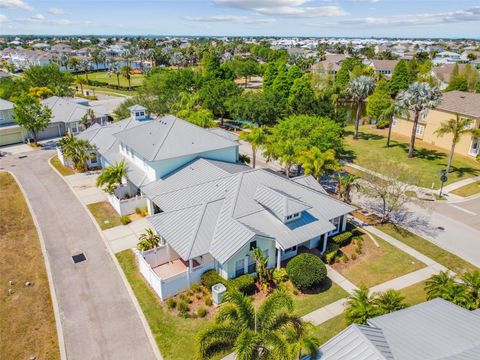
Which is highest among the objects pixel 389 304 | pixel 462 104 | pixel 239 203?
pixel 462 104

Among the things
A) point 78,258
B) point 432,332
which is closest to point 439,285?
point 432,332

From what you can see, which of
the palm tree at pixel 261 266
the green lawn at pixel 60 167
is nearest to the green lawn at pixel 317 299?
the palm tree at pixel 261 266

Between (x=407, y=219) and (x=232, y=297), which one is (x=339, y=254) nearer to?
(x=407, y=219)

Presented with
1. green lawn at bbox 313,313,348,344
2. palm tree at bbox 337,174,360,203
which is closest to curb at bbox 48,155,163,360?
green lawn at bbox 313,313,348,344

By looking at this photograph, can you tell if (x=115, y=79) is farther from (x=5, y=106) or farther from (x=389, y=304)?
(x=389, y=304)

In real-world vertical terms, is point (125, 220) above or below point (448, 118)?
below

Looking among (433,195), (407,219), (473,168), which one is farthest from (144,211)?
(473,168)

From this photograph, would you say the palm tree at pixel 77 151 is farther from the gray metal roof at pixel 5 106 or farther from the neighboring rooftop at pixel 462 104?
the neighboring rooftop at pixel 462 104

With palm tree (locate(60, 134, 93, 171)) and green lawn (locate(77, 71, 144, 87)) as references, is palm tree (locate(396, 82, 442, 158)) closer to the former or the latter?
palm tree (locate(60, 134, 93, 171))
